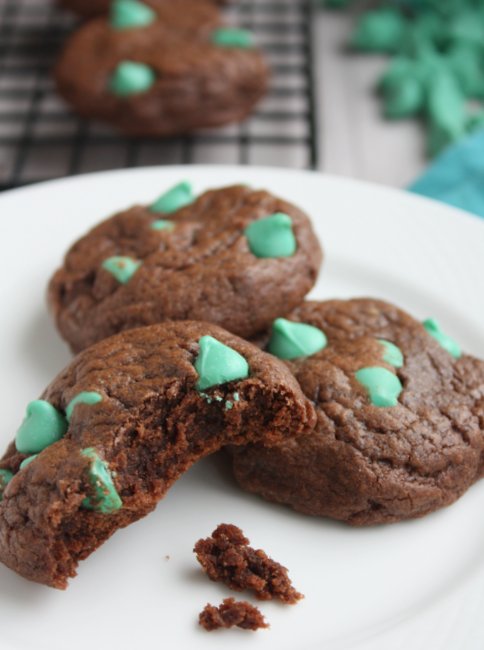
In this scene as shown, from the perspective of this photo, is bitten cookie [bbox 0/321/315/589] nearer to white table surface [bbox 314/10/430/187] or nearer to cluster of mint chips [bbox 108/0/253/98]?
cluster of mint chips [bbox 108/0/253/98]

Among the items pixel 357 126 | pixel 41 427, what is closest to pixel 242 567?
pixel 41 427

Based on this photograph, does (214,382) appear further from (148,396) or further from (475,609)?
(475,609)

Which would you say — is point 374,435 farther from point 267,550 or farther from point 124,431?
point 124,431

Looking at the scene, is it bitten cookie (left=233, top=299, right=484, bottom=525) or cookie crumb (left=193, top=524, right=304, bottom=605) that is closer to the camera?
cookie crumb (left=193, top=524, right=304, bottom=605)

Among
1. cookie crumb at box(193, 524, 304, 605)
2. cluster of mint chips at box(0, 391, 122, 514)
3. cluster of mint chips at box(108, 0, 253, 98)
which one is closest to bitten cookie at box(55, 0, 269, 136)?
cluster of mint chips at box(108, 0, 253, 98)

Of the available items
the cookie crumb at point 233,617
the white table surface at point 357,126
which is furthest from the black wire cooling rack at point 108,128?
the cookie crumb at point 233,617

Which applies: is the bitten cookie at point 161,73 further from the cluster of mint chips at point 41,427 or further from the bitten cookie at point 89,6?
the cluster of mint chips at point 41,427

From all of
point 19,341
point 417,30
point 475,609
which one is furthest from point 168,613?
point 417,30

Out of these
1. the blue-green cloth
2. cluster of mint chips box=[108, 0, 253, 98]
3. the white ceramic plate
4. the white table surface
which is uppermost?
cluster of mint chips box=[108, 0, 253, 98]
